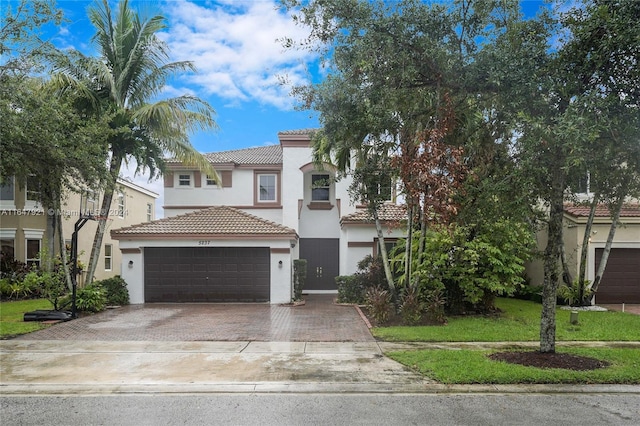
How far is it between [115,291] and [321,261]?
8844mm

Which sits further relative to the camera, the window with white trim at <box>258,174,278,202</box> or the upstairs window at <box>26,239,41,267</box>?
the window with white trim at <box>258,174,278,202</box>

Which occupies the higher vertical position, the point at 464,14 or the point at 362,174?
the point at 464,14

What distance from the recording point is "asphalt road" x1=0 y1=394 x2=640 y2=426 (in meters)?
5.68

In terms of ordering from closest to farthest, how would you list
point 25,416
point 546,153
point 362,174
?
point 25,416
point 546,153
point 362,174

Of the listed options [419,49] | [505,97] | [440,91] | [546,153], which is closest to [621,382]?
[546,153]

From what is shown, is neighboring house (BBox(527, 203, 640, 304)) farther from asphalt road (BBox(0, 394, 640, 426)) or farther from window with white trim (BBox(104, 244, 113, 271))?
window with white trim (BBox(104, 244, 113, 271))

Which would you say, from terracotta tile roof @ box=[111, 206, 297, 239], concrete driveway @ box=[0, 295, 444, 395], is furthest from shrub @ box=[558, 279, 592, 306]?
terracotta tile roof @ box=[111, 206, 297, 239]

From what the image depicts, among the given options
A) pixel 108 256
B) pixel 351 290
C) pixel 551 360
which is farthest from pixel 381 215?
pixel 108 256

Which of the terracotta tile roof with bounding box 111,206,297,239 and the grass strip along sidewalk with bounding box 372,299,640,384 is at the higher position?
the terracotta tile roof with bounding box 111,206,297,239

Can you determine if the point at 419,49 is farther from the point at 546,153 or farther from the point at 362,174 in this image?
the point at 362,174

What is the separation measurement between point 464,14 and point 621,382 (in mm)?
6935

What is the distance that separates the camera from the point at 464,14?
8.68 metres

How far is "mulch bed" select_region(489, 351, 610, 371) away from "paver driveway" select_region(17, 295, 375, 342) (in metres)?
3.09

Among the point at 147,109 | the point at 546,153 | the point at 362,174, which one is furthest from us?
the point at 147,109
